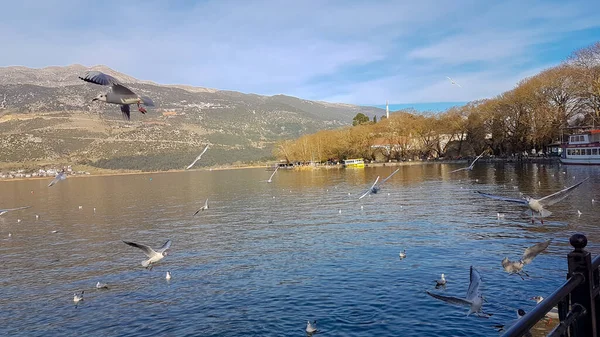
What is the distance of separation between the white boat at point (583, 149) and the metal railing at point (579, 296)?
222ft

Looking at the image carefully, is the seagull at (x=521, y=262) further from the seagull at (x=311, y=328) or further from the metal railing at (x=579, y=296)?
the metal railing at (x=579, y=296)

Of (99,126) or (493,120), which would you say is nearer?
(493,120)

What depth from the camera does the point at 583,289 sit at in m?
3.24

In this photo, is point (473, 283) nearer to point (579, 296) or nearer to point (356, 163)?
point (579, 296)

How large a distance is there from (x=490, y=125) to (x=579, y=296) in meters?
91.2

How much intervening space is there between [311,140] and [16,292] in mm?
116445

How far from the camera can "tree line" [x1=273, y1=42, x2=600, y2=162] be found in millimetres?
65125

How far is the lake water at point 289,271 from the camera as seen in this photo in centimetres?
1191

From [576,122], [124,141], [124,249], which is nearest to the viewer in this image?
[124,249]

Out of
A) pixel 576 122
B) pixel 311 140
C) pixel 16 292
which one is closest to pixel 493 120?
pixel 576 122

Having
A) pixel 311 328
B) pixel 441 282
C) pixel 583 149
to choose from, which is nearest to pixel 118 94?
pixel 311 328

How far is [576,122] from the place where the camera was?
77875mm

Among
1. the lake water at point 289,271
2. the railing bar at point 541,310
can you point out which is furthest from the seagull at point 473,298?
the railing bar at point 541,310

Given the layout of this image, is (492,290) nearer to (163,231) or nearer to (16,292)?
(16,292)
